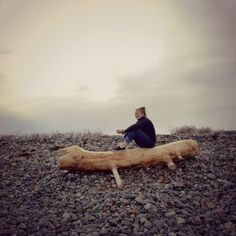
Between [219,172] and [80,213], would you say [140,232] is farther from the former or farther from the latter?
[219,172]

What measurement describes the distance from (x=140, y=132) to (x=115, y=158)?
43.4 inches

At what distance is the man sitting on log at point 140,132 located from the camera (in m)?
10.8

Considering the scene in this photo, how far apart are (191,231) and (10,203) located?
4.82 meters

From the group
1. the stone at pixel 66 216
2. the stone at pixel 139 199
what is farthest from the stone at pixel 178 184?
the stone at pixel 66 216

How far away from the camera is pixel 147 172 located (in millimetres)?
10828

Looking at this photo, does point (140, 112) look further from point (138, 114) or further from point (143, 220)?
point (143, 220)

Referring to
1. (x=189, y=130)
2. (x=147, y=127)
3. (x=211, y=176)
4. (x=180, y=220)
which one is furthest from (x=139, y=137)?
(x=189, y=130)

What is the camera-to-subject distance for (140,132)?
1084 cm

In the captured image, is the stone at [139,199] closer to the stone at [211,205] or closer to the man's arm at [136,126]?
the stone at [211,205]

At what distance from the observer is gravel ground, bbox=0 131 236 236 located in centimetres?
798

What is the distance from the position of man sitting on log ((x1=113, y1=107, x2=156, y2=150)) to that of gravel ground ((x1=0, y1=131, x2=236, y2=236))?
86cm

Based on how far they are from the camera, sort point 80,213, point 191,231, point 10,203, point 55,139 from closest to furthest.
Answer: point 191,231 < point 80,213 < point 10,203 < point 55,139

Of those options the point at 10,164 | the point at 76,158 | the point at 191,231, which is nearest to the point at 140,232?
the point at 191,231

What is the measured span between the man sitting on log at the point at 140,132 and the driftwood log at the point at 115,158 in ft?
0.67
